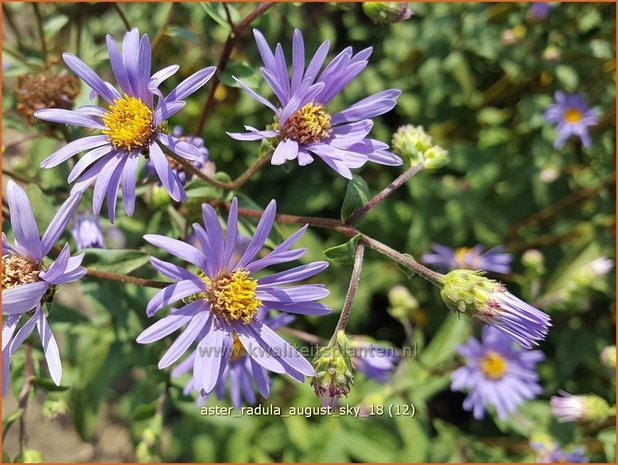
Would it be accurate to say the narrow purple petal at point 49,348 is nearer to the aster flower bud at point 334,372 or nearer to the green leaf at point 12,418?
the green leaf at point 12,418

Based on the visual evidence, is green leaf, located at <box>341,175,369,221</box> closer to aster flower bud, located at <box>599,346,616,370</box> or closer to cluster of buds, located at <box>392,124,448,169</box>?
cluster of buds, located at <box>392,124,448,169</box>

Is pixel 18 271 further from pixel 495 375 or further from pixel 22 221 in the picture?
pixel 495 375

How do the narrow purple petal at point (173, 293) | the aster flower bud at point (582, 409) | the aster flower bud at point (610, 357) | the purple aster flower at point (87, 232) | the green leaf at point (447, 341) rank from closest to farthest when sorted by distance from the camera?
the narrow purple petal at point (173, 293)
the purple aster flower at point (87, 232)
the aster flower bud at point (582, 409)
the aster flower bud at point (610, 357)
the green leaf at point (447, 341)

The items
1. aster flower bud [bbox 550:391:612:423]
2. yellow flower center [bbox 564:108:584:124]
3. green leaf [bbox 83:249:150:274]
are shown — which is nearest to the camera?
green leaf [bbox 83:249:150:274]

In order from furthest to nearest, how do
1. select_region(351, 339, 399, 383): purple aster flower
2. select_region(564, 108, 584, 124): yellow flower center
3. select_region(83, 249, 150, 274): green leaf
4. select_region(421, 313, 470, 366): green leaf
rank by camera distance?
1. select_region(564, 108, 584, 124): yellow flower center
2. select_region(421, 313, 470, 366): green leaf
3. select_region(351, 339, 399, 383): purple aster flower
4. select_region(83, 249, 150, 274): green leaf

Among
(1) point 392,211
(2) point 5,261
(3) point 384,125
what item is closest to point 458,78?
(3) point 384,125

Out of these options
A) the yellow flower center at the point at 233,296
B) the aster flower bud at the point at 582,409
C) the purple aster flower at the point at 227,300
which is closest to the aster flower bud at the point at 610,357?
the aster flower bud at the point at 582,409

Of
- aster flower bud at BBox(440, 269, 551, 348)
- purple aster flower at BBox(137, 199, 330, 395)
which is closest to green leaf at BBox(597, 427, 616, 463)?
aster flower bud at BBox(440, 269, 551, 348)
